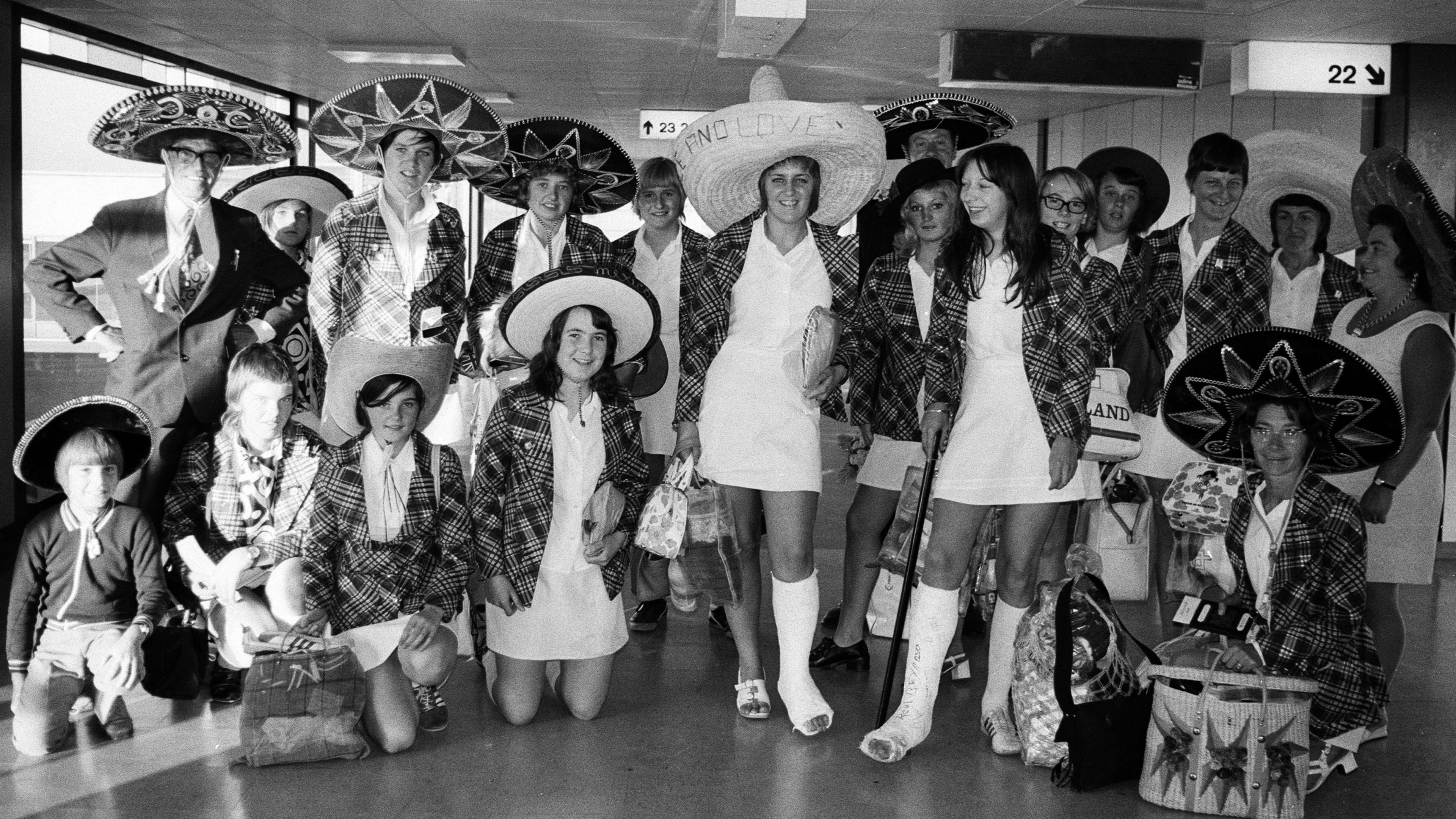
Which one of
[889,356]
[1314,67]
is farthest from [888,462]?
[1314,67]

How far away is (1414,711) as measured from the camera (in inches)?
169

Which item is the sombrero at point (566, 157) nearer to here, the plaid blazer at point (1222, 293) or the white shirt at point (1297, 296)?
the plaid blazer at point (1222, 293)

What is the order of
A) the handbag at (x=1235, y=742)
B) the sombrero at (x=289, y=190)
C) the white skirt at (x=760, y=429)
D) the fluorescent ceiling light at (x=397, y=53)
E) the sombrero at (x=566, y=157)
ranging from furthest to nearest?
1. the fluorescent ceiling light at (x=397, y=53)
2. the sombrero at (x=289, y=190)
3. the sombrero at (x=566, y=157)
4. the white skirt at (x=760, y=429)
5. the handbag at (x=1235, y=742)

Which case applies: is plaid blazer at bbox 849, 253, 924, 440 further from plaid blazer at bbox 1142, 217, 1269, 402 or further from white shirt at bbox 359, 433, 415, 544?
white shirt at bbox 359, 433, 415, 544

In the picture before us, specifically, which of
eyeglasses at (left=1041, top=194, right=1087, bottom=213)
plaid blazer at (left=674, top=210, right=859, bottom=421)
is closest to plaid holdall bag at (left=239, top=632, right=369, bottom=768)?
plaid blazer at (left=674, top=210, right=859, bottom=421)

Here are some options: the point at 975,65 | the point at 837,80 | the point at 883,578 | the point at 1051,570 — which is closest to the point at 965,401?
the point at 1051,570

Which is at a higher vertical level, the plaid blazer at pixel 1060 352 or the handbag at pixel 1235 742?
the plaid blazer at pixel 1060 352

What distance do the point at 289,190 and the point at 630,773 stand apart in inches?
122

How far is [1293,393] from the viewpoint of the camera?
359 cm

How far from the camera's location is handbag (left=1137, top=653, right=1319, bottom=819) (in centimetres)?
332

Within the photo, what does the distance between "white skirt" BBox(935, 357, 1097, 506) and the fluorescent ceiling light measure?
624cm

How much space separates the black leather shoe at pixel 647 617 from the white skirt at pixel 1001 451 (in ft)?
5.92

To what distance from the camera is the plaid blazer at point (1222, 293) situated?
4.73m

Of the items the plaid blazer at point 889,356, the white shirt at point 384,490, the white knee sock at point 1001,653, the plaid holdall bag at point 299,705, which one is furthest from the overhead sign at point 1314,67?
the plaid holdall bag at point 299,705
